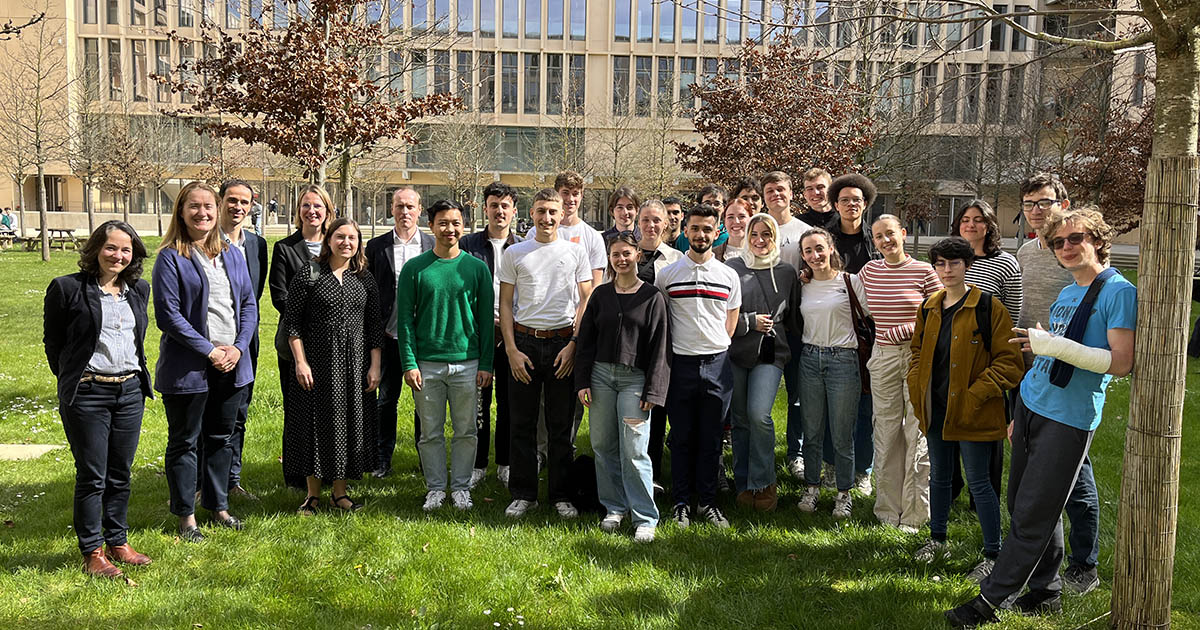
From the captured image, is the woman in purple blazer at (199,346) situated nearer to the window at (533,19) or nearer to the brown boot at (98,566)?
the brown boot at (98,566)

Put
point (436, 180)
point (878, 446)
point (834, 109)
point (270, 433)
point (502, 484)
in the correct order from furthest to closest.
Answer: point (436, 180)
point (834, 109)
point (270, 433)
point (502, 484)
point (878, 446)

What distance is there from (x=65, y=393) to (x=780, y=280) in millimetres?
4514

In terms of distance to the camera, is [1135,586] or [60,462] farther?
[60,462]

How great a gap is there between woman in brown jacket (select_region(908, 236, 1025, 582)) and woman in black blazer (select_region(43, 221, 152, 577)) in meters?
4.52

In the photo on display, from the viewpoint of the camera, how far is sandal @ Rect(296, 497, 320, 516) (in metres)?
5.88

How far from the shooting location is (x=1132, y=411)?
386 centimetres

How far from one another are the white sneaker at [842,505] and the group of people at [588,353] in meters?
0.06

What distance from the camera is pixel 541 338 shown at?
6016mm

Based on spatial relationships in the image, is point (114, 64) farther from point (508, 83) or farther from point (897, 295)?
point (897, 295)

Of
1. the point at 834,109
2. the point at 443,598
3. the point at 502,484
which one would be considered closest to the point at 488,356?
the point at 502,484

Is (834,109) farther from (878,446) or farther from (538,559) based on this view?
(538,559)

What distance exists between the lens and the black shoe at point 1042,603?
175 inches

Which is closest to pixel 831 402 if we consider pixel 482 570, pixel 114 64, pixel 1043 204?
pixel 1043 204

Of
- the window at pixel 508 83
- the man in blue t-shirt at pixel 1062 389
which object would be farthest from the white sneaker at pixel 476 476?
the window at pixel 508 83
